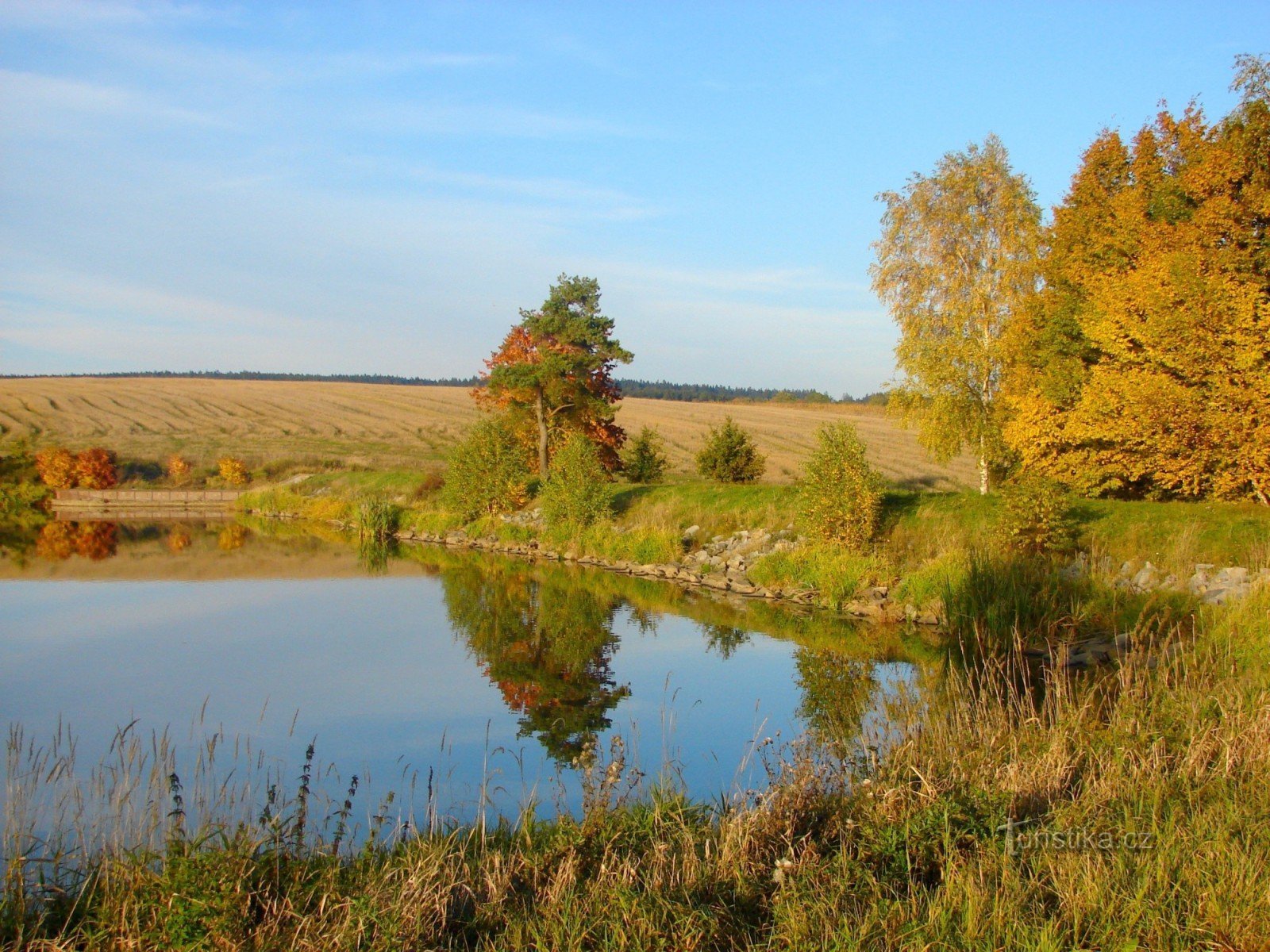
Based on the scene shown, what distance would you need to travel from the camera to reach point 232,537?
3172 centimetres

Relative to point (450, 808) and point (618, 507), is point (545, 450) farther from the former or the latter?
point (450, 808)

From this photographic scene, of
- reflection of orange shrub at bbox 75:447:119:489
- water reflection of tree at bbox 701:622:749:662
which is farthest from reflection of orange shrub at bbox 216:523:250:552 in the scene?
water reflection of tree at bbox 701:622:749:662

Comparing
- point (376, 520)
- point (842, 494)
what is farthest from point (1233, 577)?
point (376, 520)

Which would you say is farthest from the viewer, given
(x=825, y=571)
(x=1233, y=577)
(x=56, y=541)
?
(x=56, y=541)

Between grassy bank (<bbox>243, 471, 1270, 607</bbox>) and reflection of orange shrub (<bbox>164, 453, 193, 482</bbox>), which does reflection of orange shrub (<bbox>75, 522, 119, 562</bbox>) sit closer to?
grassy bank (<bbox>243, 471, 1270, 607</bbox>)

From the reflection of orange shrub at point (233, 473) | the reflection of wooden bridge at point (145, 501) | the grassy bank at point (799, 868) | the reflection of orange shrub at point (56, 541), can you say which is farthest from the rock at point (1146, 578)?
the reflection of orange shrub at point (233, 473)

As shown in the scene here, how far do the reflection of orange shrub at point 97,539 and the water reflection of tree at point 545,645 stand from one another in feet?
33.2

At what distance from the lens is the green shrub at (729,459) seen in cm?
2936

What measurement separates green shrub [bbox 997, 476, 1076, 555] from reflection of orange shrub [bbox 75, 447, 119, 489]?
41346 mm

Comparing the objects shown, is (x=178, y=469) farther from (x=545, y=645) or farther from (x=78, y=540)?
(x=545, y=645)

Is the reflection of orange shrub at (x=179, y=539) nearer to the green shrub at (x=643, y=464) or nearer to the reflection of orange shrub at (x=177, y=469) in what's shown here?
the reflection of orange shrub at (x=177, y=469)

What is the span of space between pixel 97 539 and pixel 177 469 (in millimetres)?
17738

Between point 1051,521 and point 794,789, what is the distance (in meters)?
10.8

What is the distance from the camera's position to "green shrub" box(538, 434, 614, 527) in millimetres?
26031
